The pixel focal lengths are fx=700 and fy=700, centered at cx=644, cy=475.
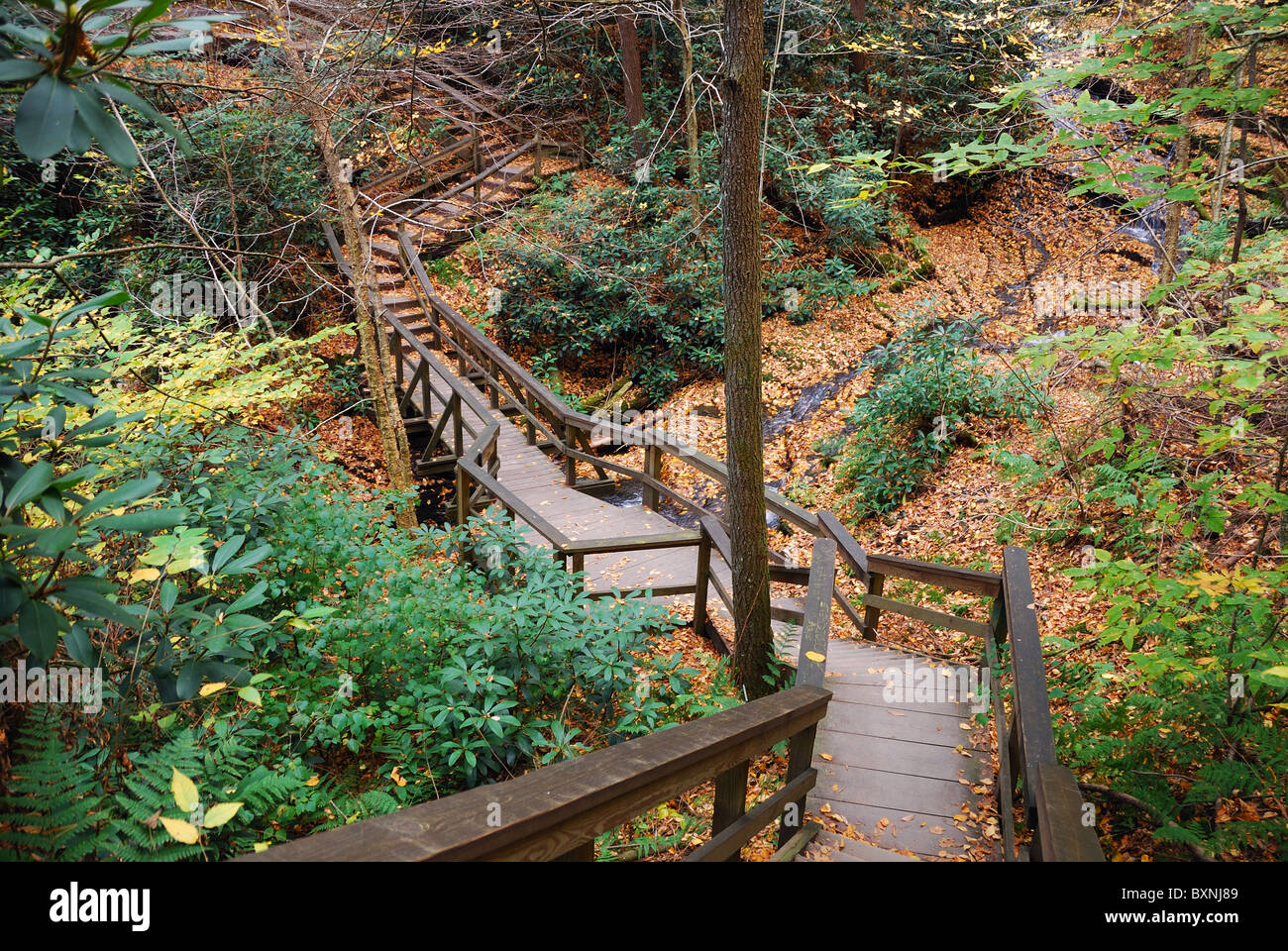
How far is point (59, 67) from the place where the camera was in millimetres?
1363

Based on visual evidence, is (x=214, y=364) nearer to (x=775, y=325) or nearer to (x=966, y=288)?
(x=775, y=325)

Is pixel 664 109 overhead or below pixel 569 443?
overhead

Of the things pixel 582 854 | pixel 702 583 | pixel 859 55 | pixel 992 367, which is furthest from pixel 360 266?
pixel 859 55

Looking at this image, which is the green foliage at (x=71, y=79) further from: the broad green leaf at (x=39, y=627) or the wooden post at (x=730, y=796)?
the wooden post at (x=730, y=796)

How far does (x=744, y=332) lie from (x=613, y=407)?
30.6 ft

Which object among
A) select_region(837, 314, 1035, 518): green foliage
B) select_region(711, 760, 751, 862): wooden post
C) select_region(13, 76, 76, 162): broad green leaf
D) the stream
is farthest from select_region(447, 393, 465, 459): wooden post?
select_region(13, 76, 76, 162): broad green leaf

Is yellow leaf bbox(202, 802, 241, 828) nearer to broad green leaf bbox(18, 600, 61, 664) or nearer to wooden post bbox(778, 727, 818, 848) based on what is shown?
broad green leaf bbox(18, 600, 61, 664)

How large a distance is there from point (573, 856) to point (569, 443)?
825cm

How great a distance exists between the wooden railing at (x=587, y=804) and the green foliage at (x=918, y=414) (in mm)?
6687

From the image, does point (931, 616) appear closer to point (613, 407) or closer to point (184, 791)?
point (184, 791)

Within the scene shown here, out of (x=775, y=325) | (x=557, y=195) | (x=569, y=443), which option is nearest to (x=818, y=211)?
(x=775, y=325)

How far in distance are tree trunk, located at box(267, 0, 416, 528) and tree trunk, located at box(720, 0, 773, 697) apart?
3.56 m

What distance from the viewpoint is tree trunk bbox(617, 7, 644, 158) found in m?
14.2

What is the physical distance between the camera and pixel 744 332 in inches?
164
